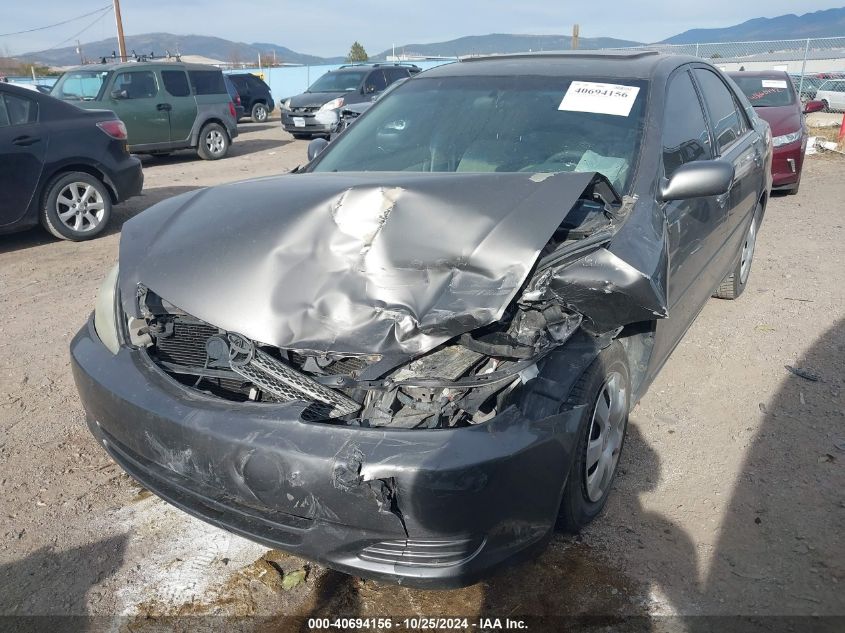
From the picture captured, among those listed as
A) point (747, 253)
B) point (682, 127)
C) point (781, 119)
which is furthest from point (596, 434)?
point (781, 119)

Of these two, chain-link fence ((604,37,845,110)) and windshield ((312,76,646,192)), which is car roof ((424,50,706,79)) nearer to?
windshield ((312,76,646,192))

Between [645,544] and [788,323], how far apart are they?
2.84m

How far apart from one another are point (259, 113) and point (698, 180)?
21392 millimetres

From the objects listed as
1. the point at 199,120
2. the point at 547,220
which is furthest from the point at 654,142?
the point at 199,120

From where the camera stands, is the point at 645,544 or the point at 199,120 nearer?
the point at 645,544

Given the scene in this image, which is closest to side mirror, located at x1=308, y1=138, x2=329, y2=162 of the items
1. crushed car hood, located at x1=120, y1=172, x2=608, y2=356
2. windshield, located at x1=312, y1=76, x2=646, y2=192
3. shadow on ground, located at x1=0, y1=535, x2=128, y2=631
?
windshield, located at x1=312, y1=76, x2=646, y2=192

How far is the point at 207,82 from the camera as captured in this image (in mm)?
13383

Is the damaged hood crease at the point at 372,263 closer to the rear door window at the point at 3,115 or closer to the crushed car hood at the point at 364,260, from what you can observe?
the crushed car hood at the point at 364,260

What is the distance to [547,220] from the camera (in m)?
2.38

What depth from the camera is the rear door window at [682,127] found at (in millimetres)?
3266

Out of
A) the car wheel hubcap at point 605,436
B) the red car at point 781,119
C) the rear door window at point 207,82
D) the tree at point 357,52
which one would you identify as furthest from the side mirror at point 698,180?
the tree at point 357,52

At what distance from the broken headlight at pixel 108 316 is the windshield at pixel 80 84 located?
10731 millimetres

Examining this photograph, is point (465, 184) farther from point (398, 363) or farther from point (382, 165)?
point (382, 165)

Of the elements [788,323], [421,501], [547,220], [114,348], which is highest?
[547,220]
